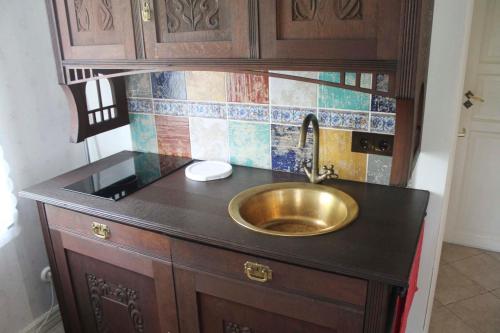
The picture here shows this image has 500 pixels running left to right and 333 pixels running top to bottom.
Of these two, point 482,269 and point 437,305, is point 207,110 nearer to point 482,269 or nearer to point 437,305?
point 437,305

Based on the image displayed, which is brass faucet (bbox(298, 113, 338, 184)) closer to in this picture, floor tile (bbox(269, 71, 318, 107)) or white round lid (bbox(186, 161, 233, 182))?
floor tile (bbox(269, 71, 318, 107))

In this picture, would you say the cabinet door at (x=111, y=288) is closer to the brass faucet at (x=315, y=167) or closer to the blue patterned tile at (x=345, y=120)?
the brass faucet at (x=315, y=167)

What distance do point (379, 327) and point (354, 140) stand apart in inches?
26.5

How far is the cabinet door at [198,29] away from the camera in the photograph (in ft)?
4.01

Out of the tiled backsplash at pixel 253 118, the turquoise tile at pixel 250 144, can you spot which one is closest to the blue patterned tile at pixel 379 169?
the tiled backsplash at pixel 253 118

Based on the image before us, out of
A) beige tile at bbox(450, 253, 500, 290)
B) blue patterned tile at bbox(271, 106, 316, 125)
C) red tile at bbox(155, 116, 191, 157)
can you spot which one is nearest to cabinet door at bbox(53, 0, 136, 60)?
red tile at bbox(155, 116, 191, 157)

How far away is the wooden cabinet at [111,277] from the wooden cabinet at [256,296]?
0.08 metres

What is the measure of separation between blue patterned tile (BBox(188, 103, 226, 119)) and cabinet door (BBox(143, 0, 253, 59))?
388 millimetres

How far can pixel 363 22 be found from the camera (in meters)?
1.07

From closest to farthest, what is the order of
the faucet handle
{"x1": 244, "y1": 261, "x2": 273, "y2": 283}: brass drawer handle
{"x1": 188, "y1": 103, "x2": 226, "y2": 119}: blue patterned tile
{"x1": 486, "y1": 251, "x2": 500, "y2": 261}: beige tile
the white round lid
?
{"x1": 244, "y1": 261, "x2": 273, "y2": 283}: brass drawer handle, the faucet handle, the white round lid, {"x1": 188, "y1": 103, "x2": 226, "y2": 119}: blue patterned tile, {"x1": 486, "y1": 251, "x2": 500, "y2": 261}: beige tile

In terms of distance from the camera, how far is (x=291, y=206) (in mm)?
1521

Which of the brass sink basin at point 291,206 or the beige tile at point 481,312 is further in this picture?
the beige tile at point 481,312

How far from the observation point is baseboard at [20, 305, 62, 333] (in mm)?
2002

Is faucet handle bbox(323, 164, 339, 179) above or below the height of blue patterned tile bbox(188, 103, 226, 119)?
below
